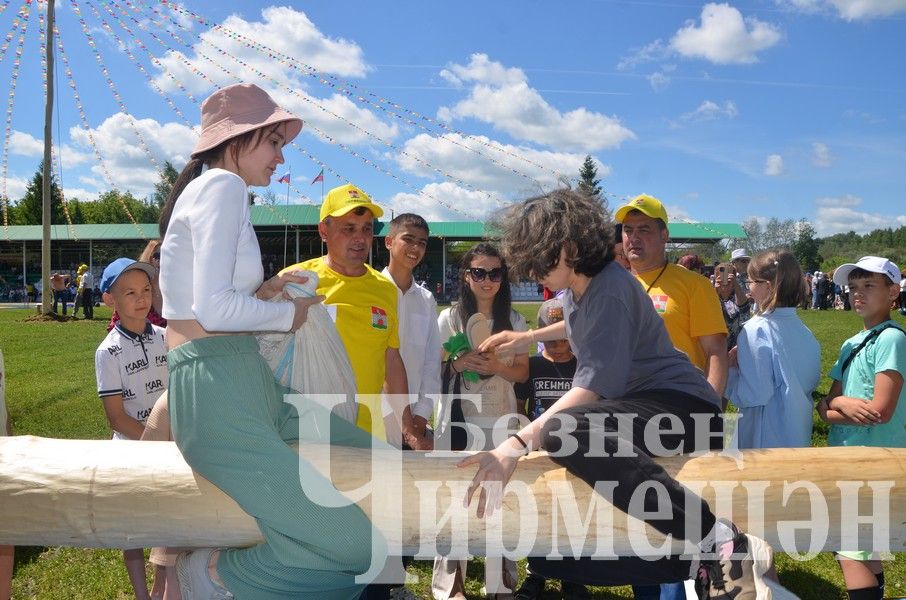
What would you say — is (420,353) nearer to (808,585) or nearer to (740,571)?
(740,571)

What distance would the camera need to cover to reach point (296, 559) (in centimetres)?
197

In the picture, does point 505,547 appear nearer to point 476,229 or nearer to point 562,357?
point 562,357

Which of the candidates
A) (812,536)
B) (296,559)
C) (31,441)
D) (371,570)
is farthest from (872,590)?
(31,441)

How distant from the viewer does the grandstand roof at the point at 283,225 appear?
34531mm

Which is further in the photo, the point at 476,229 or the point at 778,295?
the point at 476,229

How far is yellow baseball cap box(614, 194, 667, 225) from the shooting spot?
3.74 meters

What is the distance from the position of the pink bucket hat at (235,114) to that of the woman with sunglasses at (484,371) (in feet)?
5.71

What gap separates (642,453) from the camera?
7.16 feet

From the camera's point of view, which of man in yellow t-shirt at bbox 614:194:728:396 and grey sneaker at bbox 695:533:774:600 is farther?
man in yellow t-shirt at bbox 614:194:728:396

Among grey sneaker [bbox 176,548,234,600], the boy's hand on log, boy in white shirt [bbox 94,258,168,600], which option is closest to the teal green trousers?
grey sneaker [bbox 176,548,234,600]

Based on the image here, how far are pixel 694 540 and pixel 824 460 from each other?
57 centimetres

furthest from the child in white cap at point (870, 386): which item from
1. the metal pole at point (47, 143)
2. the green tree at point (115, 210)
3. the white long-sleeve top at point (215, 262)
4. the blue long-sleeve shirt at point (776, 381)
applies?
the green tree at point (115, 210)

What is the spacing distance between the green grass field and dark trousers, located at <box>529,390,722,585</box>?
1.71 metres

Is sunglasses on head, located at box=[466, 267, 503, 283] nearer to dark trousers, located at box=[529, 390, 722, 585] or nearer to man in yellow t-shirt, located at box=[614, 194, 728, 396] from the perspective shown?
man in yellow t-shirt, located at box=[614, 194, 728, 396]
